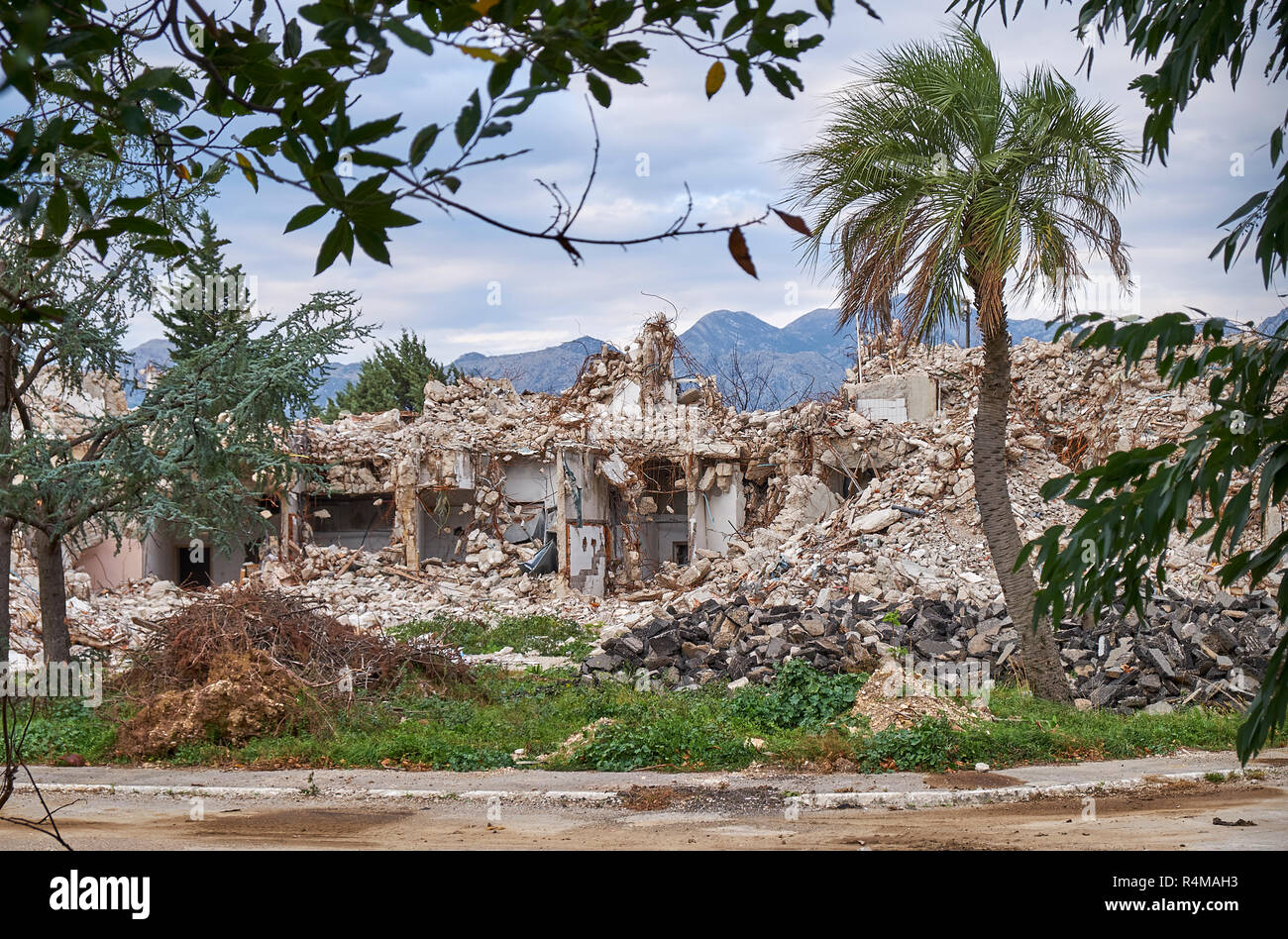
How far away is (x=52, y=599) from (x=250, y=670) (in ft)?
11.7

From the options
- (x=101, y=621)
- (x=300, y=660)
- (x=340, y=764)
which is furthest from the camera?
(x=101, y=621)

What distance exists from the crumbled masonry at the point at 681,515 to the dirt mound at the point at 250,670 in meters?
2.98

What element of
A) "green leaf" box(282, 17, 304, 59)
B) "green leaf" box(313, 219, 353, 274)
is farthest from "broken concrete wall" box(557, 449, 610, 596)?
"green leaf" box(313, 219, 353, 274)

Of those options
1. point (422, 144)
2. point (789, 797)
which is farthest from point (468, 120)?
point (789, 797)

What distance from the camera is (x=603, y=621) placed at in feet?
68.2

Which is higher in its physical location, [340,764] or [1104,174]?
[1104,174]

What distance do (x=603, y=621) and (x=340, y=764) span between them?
11143mm

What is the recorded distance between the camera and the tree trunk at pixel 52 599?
40.7 ft

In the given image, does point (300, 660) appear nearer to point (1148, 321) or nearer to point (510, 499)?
point (1148, 321)

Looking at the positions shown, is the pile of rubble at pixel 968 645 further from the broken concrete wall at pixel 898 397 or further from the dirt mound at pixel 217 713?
the broken concrete wall at pixel 898 397

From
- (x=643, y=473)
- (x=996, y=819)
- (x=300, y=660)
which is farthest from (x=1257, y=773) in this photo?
(x=643, y=473)

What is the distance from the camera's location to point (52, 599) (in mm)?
12547

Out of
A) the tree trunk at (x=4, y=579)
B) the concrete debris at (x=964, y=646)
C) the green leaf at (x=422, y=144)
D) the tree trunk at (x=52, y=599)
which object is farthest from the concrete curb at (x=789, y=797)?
the green leaf at (x=422, y=144)

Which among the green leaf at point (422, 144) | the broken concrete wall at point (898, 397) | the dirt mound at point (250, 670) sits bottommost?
the dirt mound at point (250, 670)
